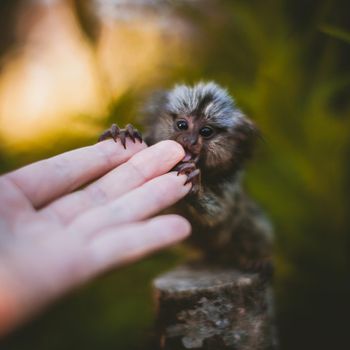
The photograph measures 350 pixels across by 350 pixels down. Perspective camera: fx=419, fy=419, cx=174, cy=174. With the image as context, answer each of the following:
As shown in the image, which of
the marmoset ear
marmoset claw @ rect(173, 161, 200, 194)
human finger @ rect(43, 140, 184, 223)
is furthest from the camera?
the marmoset ear

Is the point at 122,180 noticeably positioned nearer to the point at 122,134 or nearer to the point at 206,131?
the point at 122,134

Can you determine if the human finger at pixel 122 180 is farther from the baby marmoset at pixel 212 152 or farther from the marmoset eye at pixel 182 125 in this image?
the marmoset eye at pixel 182 125

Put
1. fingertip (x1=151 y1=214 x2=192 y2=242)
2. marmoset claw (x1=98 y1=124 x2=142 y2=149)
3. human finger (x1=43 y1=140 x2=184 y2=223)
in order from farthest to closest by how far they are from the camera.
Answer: marmoset claw (x1=98 y1=124 x2=142 y2=149) → human finger (x1=43 y1=140 x2=184 y2=223) → fingertip (x1=151 y1=214 x2=192 y2=242)

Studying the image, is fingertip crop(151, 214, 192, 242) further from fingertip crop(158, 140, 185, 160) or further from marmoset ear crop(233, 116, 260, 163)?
marmoset ear crop(233, 116, 260, 163)

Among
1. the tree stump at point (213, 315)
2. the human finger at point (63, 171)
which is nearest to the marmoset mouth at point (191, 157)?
the human finger at point (63, 171)

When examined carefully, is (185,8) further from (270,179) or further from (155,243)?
(155,243)

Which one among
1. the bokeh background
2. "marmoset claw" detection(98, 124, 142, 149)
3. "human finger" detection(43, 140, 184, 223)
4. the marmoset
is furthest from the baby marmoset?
the bokeh background

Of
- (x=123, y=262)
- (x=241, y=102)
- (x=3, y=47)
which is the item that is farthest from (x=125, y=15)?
(x=123, y=262)
